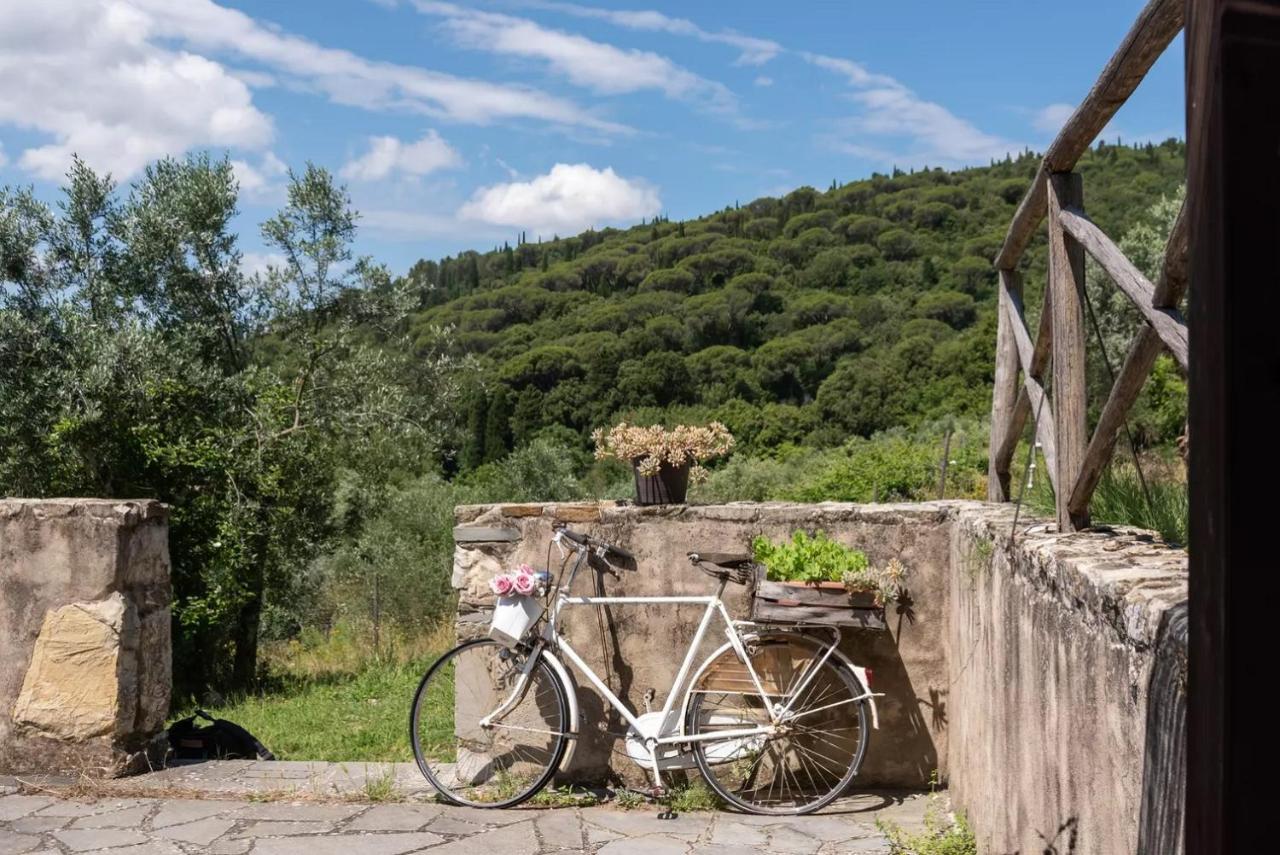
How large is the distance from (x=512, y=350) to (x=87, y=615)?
97.3 ft

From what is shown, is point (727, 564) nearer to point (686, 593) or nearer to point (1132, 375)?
point (686, 593)

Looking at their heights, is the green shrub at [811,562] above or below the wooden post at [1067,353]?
below

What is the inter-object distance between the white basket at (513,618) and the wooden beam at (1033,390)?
2.15 metres

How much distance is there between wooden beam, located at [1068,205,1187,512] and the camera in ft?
5.66

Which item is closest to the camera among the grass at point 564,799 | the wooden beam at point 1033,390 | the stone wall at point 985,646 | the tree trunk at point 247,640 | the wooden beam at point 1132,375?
the stone wall at point 985,646

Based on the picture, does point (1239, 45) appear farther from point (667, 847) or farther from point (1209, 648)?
point (667, 847)

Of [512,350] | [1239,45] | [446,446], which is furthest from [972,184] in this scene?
[1239,45]

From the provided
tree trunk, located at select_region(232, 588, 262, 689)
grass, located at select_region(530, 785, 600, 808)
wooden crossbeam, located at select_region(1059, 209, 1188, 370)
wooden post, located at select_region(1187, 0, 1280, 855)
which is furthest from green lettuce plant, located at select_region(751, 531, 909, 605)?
tree trunk, located at select_region(232, 588, 262, 689)

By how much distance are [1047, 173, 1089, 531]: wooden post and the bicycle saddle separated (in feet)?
6.77

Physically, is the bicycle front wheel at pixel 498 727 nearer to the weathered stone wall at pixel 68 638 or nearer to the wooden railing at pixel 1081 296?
the weathered stone wall at pixel 68 638

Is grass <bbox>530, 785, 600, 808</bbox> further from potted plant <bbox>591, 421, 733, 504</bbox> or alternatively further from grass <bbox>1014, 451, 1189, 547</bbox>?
grass <bbox>1014, 451, 1189, 547</bbox>

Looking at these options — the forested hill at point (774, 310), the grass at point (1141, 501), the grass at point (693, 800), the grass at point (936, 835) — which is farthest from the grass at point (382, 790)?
the forested hill at point (774, 310)

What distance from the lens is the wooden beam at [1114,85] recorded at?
6.29ft

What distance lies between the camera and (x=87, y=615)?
15.3 ft
